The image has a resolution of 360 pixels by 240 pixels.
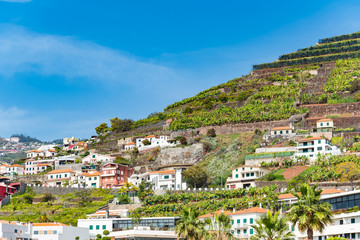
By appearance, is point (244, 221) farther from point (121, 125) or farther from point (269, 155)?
point (121, 125)

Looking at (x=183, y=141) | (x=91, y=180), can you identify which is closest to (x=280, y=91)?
(x=183, y=141)

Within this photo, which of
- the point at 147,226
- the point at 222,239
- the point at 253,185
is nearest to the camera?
the point at 222,239

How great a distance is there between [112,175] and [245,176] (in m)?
26.0

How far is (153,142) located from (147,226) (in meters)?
46.4

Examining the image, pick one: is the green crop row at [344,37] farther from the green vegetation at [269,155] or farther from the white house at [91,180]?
the white house at [91,180]

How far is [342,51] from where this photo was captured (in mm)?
149875

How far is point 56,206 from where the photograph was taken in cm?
9312

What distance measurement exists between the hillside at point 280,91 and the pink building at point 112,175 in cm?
1993

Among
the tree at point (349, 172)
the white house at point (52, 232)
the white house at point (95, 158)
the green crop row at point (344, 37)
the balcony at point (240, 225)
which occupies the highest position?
the green crop row at point (344, 37)

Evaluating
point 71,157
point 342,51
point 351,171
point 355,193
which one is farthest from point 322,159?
point 342,51

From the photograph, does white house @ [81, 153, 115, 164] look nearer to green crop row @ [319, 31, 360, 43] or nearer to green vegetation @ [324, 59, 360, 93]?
green vegetation @ [324, 59, 360, 93]

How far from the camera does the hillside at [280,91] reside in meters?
117

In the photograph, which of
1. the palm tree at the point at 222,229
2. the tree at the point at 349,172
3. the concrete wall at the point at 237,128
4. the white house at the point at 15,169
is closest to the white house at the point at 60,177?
the white house at the point at 15,169

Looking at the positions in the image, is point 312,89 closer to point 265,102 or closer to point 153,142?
point 265,102
